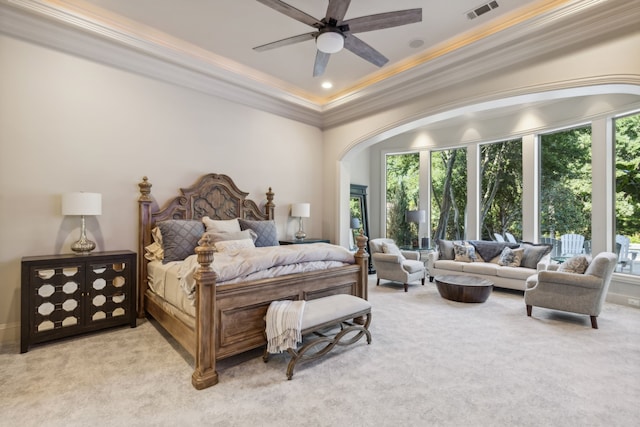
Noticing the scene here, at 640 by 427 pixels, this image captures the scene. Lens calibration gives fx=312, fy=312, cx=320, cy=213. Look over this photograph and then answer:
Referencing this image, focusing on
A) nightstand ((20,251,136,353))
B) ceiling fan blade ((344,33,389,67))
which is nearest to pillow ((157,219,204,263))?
nightstand ((20,251,136,353))

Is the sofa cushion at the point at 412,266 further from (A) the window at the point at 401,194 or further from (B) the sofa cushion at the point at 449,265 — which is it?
(A) the window at the point at 401,194

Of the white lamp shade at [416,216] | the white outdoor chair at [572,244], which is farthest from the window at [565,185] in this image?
the white lamp shade at [416,216]

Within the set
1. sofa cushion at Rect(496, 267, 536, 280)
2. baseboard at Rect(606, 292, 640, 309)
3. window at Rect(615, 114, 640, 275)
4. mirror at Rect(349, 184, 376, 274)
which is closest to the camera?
baseboard at Rect(606, 292, 640, 309)

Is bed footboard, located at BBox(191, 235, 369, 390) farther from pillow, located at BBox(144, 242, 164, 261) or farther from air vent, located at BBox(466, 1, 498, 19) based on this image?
air vent, located at BBox(466, 1, 498, 19)

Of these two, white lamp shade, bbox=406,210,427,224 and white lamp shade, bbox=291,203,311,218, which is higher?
white lamp shade, bbox=291,203,311,218

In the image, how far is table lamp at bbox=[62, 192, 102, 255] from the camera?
3.24 m

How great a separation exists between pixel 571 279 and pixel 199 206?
16.1 ft

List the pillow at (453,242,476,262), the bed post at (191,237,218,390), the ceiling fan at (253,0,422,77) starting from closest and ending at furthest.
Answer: the bed post at (191,237,218,390) → the ceiling fan at (253,0,422,77) → the pillow at (453,242,476,262)

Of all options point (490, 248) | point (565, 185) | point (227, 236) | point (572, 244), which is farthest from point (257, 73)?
point (572, 244)

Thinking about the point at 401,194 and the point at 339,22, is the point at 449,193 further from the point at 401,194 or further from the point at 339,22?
the point at 339,22

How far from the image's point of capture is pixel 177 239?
377cm

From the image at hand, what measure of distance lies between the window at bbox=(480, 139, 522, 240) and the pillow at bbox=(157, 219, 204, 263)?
19.4 ft

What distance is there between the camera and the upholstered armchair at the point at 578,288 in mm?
3625

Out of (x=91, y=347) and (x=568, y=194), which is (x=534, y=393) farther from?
(x=568, y=194)
